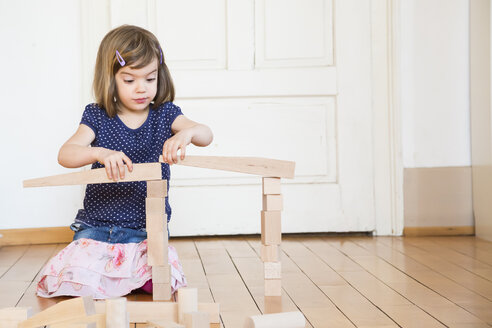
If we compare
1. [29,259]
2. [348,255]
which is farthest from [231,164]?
[29,259]

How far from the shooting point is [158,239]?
1.40 metres

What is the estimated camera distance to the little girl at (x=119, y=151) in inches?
58.6

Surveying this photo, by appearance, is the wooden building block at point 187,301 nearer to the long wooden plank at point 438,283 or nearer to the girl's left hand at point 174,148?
the girl's left hand at point 174,148

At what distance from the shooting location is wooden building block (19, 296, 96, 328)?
107 centimetres

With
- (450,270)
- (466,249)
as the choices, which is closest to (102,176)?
(450,270)

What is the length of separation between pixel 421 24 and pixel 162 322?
1676mm

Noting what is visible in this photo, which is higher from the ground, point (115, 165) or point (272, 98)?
point (272, 98)

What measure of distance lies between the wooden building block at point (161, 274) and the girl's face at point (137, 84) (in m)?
0.42

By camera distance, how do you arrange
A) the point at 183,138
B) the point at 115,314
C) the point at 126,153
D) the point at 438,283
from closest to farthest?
the point at 115,314, the point at 183,138, the point at 438,283, the point at 126,153

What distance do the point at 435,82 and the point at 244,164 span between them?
124 centimetres

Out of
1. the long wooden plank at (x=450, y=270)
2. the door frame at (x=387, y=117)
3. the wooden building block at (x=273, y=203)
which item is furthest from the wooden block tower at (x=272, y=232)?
the door frame at (x=387, y=117)

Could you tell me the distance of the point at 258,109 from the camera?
7.66ft

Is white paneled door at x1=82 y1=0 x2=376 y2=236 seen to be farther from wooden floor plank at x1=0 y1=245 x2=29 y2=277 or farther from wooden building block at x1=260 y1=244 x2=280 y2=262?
wooden building block at x1=260 y1=244 x2=280 y2=262

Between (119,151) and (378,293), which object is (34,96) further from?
(378,293)
